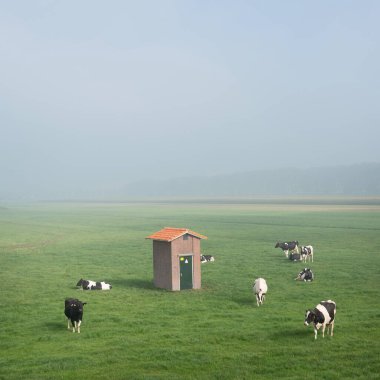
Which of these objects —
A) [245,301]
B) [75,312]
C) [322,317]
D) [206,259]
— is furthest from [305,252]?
[75,312]

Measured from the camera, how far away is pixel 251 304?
3047 centimetres

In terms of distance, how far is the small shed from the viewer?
34906 millimetres

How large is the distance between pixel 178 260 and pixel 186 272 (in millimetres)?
968

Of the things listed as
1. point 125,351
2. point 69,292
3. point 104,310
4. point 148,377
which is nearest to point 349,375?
point 148,377

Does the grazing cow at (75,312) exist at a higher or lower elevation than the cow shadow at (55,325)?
higher

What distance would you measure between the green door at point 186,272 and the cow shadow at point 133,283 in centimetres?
214

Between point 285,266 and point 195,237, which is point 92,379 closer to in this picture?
point 195,237

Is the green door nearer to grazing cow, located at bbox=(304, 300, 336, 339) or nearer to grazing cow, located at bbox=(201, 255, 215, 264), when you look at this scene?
grazing cow, located at bbox=(304, 300, 336, 339)

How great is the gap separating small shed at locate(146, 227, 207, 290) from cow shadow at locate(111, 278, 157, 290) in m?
1.02

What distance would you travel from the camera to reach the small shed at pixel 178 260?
Answer: 3491 cm

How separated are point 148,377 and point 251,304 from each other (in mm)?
12439

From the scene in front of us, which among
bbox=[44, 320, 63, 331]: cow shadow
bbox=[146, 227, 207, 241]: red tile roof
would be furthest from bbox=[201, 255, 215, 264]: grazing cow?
bbox=[44, 320, 63, 331]: cow shadow

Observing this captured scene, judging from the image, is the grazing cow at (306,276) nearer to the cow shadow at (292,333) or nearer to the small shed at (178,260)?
the small shed at (178,260)

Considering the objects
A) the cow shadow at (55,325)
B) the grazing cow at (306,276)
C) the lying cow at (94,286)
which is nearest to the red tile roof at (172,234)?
the lying cow at (94,286)
